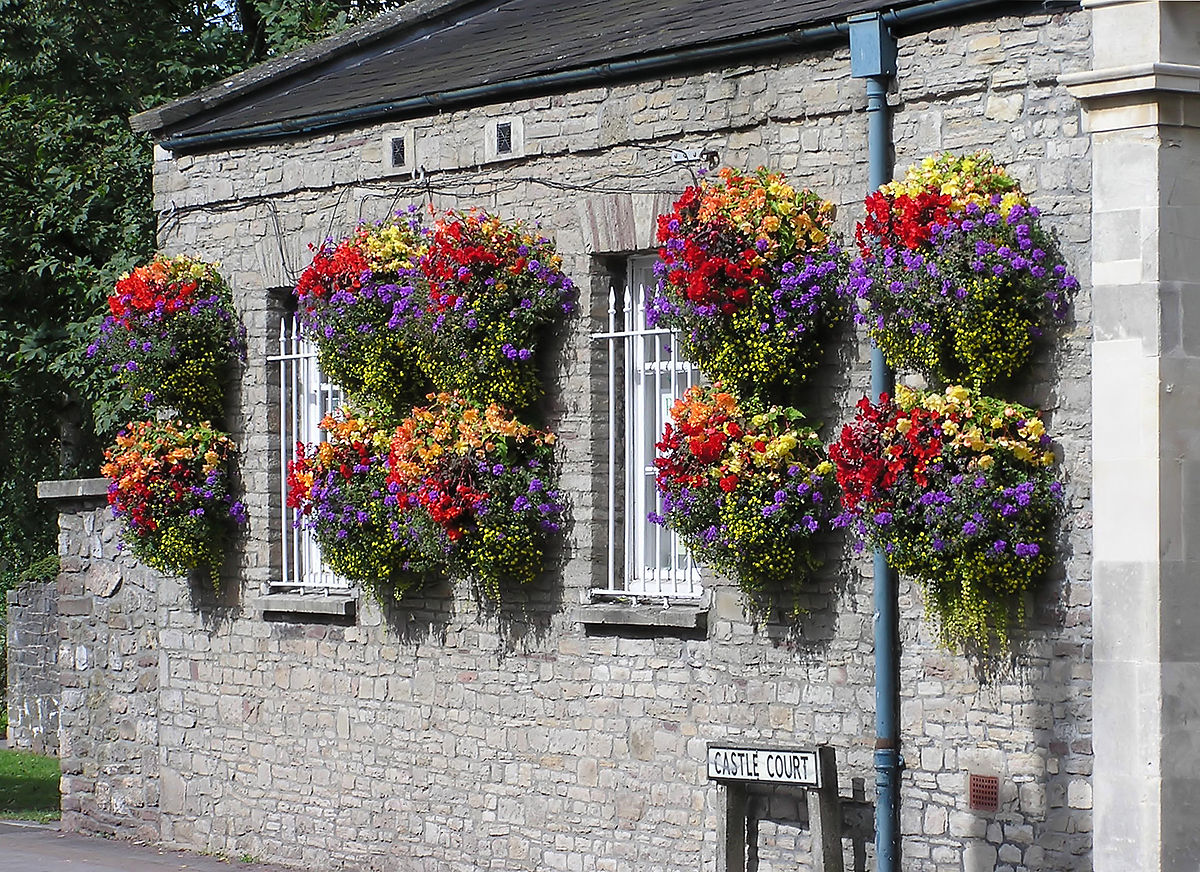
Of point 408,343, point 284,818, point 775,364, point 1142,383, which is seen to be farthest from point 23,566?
point 1142,383

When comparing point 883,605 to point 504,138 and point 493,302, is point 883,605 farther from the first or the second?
point 504,138

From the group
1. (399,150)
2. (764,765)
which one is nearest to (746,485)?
(764,765)

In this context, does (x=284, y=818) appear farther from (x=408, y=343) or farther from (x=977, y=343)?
(x=977, y=343)

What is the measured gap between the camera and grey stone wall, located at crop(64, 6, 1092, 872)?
9.70 meters

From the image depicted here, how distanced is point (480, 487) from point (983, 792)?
3450mm

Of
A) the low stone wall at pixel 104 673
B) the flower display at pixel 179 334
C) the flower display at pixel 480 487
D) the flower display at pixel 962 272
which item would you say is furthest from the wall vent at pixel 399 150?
the flower display at pixel 962 272

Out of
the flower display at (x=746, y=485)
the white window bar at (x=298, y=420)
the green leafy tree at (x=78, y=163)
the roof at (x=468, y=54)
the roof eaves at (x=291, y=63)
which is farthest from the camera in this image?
the green leafy tree at (x=78, y=163)

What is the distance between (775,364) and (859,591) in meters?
1.21

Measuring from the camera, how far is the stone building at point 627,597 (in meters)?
8.73

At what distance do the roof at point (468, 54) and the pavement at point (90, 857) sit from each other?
4.81 m

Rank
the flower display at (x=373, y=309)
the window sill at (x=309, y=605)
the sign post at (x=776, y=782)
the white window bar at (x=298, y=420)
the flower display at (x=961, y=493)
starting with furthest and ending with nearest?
the white window bar at (x=298, y=420)
the window sill at (x=309, y=605)
the flower display at (x=373, y=309)
the sign post at (x=776, y=782)
the flower display at (x=961, y=493)

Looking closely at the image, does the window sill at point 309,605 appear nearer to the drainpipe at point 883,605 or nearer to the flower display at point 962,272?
the drainpipe at point 883,605

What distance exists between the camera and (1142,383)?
870 cm

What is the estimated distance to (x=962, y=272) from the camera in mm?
9508
